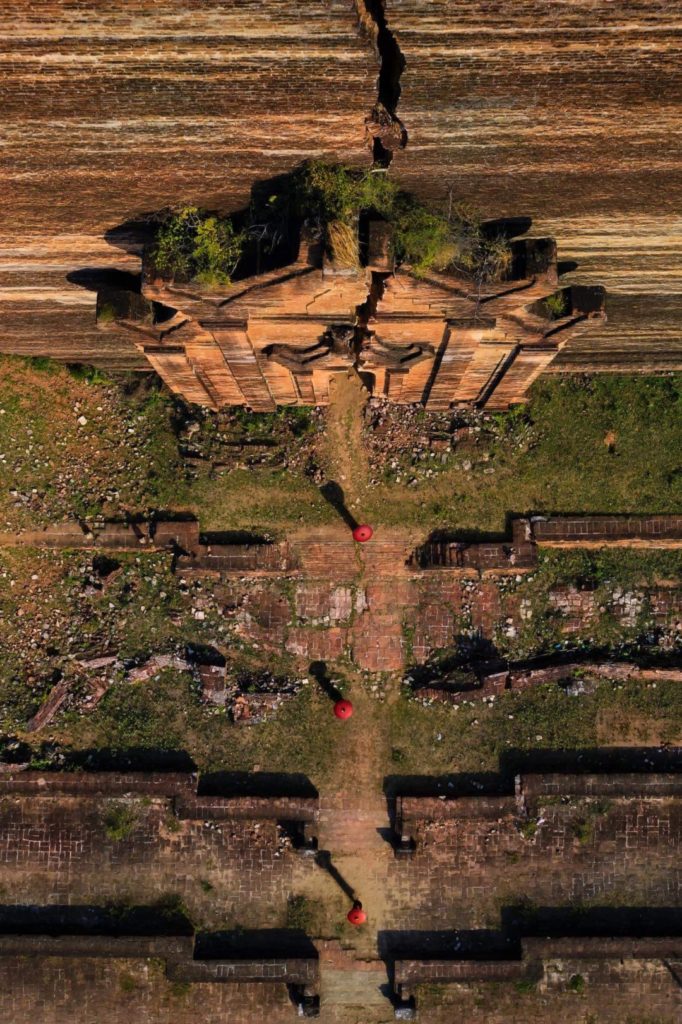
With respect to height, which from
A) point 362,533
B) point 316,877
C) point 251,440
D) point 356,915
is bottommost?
point 356,915

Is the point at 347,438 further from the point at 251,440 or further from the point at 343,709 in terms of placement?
the point at 343,709

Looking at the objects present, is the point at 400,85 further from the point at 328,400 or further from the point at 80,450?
the point at 80,450

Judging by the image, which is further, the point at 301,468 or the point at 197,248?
the point at 301,468

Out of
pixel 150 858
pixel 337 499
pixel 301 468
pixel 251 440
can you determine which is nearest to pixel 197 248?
pixel 251 440

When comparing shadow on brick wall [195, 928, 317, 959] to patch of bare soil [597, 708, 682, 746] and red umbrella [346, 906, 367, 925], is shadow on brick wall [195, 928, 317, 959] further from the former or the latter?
patch of bare soil [597, 708, 682, 746]

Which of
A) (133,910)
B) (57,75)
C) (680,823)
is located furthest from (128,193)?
(680,823)

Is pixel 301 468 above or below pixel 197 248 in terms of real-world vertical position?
below
